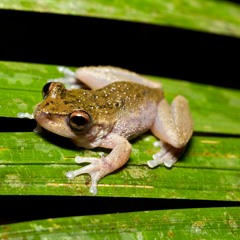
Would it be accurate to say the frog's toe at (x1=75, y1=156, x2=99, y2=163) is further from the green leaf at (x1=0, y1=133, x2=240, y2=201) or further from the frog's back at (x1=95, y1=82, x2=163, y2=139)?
the frog's back at (x1=95, y1=82, x2=163, y2=139)

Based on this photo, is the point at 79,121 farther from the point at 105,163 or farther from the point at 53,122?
the point at 105,163

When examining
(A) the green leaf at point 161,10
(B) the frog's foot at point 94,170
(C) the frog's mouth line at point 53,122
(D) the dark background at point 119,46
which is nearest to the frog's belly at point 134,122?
(B) the frog's foot at point 94,170

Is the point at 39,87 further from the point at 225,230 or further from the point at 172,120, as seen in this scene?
the point at 225,230

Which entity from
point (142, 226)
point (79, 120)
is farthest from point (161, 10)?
point (142, 226)

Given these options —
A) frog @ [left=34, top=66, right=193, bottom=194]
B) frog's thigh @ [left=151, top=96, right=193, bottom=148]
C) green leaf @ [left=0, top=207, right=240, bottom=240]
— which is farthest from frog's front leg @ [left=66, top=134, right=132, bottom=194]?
frog's thigh @ [left=151, top=96, right=193, bottom=148]

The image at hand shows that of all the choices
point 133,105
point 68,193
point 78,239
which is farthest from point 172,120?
point 78,239

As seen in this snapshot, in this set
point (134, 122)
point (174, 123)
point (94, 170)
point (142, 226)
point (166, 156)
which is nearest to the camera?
point (142, 226)

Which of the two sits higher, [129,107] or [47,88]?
[47,88]
